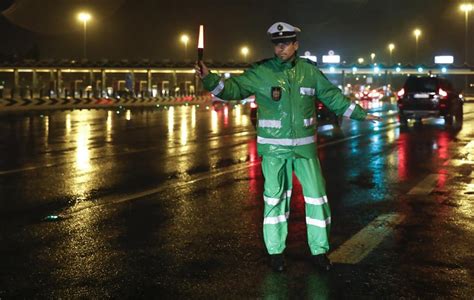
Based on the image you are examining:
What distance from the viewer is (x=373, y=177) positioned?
11.1 meters

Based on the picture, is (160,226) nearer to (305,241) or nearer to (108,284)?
(305,241)

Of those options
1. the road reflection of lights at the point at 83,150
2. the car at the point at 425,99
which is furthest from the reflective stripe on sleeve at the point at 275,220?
the car at the point at 425,99

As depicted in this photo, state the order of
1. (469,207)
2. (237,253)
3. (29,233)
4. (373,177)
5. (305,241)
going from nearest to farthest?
(237,253)
(305,241)
(29,233)
(469,207)
(373,177)

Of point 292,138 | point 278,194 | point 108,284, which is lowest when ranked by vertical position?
point 108,284

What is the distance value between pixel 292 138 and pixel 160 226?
7.84 ft

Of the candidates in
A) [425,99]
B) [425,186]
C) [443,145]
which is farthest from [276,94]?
[425,99]

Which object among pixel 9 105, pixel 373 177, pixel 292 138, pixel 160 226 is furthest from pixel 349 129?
pixel 9 105

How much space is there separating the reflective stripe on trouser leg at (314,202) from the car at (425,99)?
19993 millimetres

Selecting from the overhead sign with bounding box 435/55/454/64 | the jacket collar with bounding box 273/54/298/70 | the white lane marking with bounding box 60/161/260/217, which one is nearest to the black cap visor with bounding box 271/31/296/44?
the jacket collar with bounding box 273/54/298/70

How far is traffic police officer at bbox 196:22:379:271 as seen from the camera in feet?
17.7

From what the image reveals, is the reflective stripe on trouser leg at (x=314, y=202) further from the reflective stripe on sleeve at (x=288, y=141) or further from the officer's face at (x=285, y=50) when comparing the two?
the officer's face at (x=285, y=50)

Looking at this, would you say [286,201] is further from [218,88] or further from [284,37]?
[284,37]

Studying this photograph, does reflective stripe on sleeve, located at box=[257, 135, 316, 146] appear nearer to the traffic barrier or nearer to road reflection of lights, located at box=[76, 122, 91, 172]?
A: road reflection of lights, located at box=[76, 122, 91, 172]

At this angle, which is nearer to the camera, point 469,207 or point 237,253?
point 237,253
